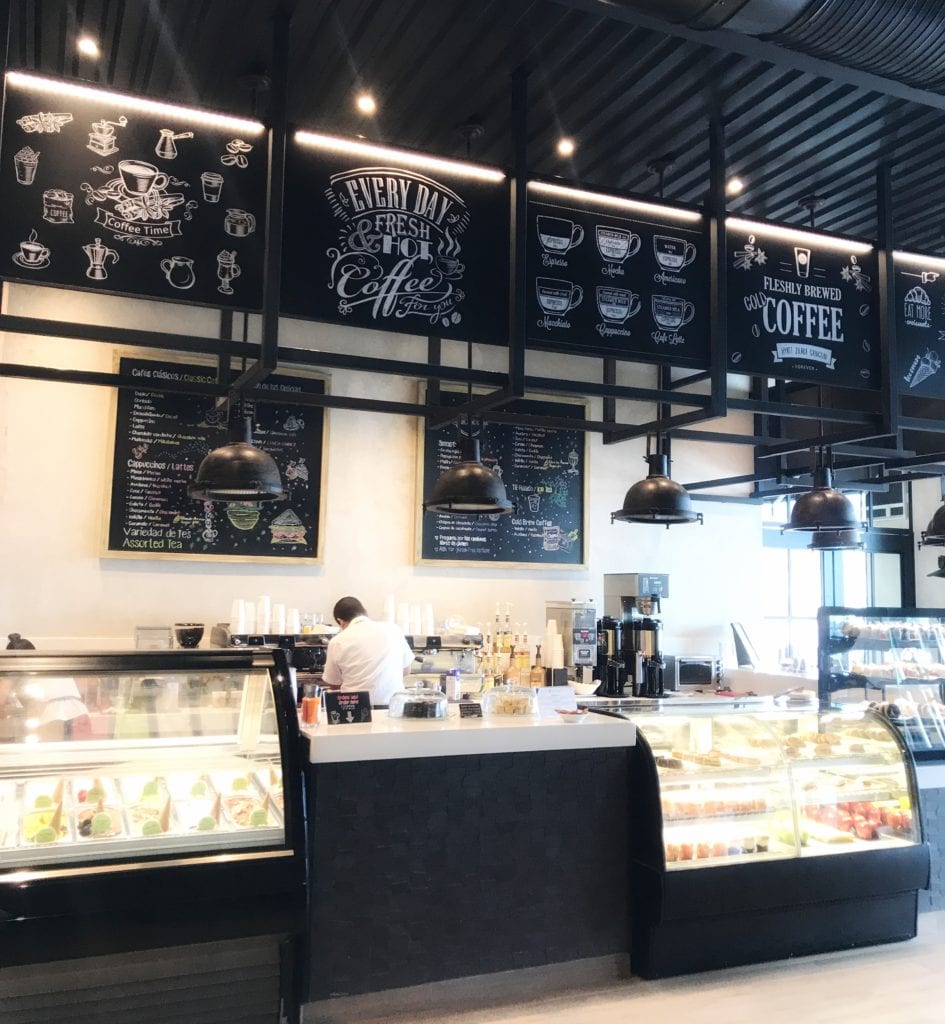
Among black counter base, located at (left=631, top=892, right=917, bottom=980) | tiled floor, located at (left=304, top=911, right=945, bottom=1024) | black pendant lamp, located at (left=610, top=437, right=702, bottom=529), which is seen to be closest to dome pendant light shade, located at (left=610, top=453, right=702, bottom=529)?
black pendant lamp, located at (left=610, top=437, right=702, bottom=529)

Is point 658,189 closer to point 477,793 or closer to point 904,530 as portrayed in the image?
point 477,793

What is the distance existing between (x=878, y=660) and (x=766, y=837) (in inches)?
55.7

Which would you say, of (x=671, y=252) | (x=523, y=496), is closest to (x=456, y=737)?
(x=671, y=252)

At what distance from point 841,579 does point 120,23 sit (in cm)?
915

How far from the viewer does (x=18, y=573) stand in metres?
5.70

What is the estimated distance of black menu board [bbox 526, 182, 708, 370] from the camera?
12.8ft

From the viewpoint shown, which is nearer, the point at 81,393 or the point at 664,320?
the point at 664,320

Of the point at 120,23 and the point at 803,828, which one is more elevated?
the point at 120,23

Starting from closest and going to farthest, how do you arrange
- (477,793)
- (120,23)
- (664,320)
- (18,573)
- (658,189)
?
(477,793) < (120,23) < (664,320) < (658,189) < (18,573)

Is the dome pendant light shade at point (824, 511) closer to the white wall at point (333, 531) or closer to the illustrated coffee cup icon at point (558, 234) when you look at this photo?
the illustrated coffee cup icon at point (558, 234)

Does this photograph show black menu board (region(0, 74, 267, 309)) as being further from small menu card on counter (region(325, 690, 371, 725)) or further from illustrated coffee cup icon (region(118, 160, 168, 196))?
small menu card on counter (region(325, 690, 371, 725))

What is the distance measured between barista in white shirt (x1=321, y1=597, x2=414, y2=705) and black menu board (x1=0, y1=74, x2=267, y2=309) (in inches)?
90.1

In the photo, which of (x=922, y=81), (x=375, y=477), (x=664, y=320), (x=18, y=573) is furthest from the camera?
(x=375, y=477)

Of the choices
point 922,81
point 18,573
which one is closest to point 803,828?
point 922,81
